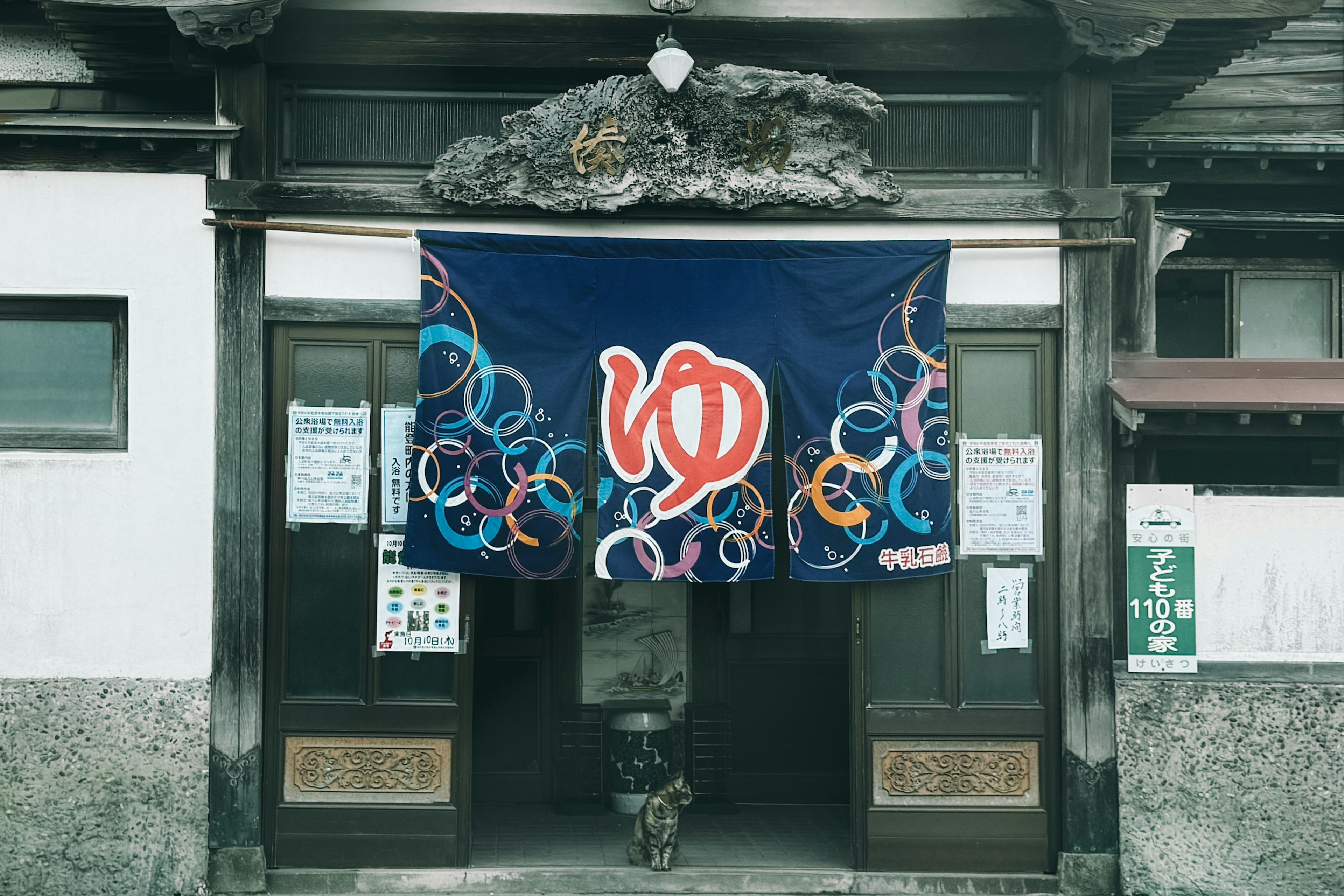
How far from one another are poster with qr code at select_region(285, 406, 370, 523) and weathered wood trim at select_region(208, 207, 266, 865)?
0.70ft

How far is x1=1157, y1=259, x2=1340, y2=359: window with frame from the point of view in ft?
30.3

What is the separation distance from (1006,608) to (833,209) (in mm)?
3130

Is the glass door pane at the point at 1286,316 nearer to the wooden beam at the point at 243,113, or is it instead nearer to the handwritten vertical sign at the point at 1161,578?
the handwritten vertical sign at the point at 1161,578

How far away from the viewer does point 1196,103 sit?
32.0 feet

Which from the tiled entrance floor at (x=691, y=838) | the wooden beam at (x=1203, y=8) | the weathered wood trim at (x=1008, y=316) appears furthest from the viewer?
the tiled entrance floor at (x=691, y=838)

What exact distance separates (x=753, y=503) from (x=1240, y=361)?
11.9ft

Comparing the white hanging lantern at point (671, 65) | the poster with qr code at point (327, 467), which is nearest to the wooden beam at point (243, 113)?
the poster with qr code at point (327, 467)

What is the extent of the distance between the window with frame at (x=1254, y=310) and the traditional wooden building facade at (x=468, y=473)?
4.10 ft

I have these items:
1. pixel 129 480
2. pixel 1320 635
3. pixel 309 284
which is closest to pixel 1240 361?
pixel 1320 635

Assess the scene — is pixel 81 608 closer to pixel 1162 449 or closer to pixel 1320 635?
pixel 1162 449

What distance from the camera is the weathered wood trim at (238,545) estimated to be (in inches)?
303

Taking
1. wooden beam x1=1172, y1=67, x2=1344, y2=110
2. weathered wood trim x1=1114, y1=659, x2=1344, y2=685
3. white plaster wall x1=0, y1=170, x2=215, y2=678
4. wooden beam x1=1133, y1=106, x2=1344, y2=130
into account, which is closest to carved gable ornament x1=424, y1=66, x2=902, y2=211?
white plaster wall x1=0, y1=170, x2=215, y2=678

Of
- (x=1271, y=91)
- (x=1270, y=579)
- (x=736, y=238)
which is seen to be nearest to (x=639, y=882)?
(x=736, y=238)

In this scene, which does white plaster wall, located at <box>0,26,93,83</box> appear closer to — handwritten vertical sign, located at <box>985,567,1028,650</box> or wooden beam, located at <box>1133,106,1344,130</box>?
handwritten vertical sign, located at <box>985,567,1028,650</box>
